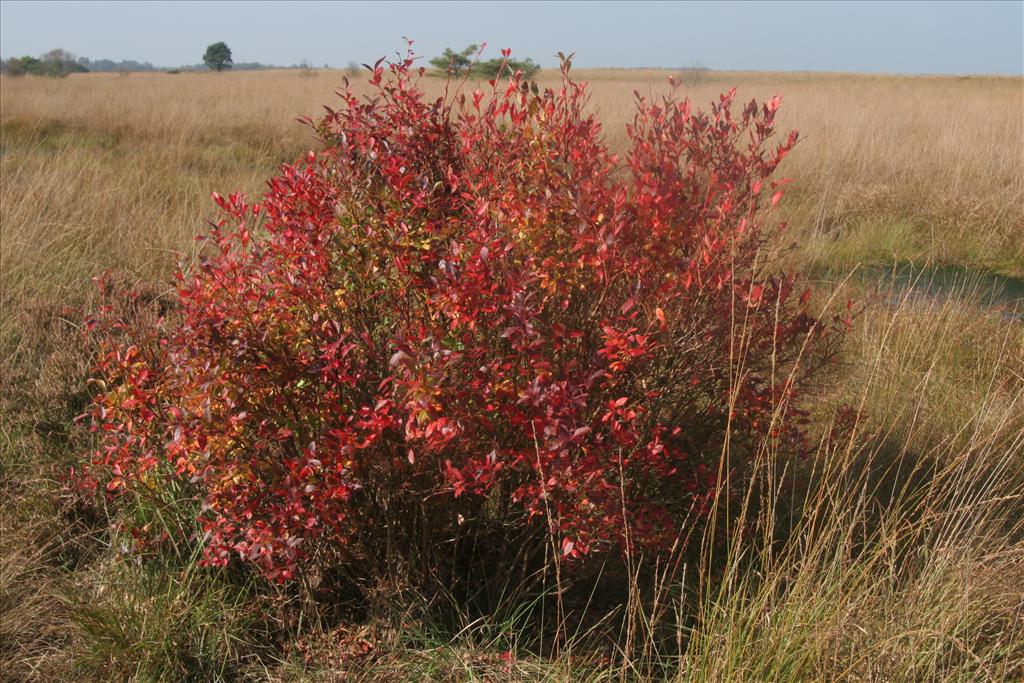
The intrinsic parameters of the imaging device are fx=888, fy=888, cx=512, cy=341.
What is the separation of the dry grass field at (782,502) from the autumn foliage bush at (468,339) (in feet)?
1.03

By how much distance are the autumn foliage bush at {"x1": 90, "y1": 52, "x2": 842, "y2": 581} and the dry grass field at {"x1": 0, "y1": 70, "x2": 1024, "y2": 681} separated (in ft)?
1.03

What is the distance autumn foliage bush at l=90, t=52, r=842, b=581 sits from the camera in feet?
7.38

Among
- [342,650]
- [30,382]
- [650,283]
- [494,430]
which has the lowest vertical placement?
[342,650]

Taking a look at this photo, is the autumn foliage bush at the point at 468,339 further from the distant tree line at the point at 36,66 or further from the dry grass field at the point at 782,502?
the distant tree line at the point at 36,66

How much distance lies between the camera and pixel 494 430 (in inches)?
93.4

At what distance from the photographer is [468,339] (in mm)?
2254

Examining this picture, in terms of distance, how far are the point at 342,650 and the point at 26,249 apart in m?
3.49

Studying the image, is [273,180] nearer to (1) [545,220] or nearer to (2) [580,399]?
(1) [545,220]

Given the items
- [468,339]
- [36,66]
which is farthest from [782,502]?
[36,66]

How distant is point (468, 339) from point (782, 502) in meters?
1.63

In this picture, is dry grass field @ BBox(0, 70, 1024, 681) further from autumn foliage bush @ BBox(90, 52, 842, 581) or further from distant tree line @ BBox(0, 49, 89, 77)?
distant tree line @ BBox(0, 49, 89, 77)

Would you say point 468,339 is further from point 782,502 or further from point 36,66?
point 36,66

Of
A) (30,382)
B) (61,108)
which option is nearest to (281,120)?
(61,108)

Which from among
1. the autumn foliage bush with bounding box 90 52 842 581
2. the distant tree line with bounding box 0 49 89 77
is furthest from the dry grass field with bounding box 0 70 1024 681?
the distant tree line with bounding box 0 49 89 77
